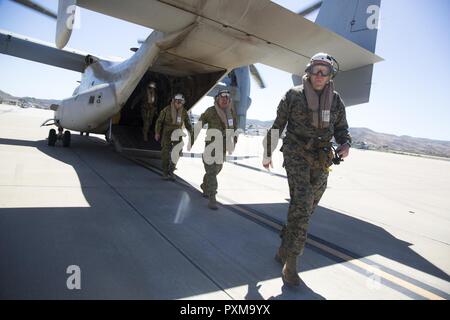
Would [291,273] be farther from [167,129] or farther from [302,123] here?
[167,129]

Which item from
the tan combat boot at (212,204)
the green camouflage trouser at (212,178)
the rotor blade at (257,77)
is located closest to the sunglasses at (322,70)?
the green camouflage trouser at (212,178)

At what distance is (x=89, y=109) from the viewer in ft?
27.6

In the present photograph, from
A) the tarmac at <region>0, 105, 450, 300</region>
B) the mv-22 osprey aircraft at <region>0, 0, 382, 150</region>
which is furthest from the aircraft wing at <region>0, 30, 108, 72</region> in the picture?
the tarmac at <region>0, 105, 450, 300</region>

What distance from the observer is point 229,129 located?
5473 mm

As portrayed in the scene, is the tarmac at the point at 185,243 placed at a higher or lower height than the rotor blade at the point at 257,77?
lower

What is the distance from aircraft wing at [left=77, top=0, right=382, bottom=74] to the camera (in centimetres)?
488

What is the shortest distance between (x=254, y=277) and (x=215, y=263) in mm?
405

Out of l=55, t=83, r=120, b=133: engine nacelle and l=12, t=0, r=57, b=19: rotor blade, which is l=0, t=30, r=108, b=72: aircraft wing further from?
l=55, t=83, r=120, b=133: engine nacelle

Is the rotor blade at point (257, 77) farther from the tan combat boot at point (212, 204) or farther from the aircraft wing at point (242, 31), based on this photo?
the tan combat boot at point (212, 204)

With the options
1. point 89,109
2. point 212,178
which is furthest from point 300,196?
point 89,109

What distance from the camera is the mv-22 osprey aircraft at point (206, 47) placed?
16.3 ft

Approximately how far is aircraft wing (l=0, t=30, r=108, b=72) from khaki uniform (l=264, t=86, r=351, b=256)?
12628 mm

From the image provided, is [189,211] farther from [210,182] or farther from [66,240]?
[66,240]
